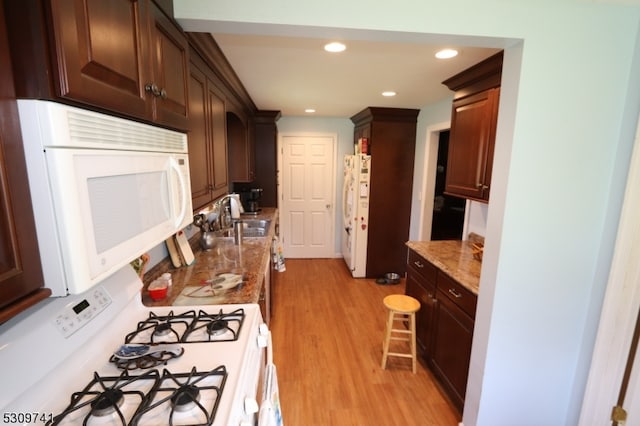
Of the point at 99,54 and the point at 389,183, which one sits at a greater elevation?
the point at 99,54

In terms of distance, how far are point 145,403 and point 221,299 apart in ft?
2.37

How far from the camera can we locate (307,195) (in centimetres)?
480

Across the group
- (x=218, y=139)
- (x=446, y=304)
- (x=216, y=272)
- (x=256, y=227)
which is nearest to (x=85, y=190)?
(x=216, y=272)

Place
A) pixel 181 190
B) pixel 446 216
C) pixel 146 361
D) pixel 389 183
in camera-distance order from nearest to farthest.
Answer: pixel 146 361 → pixel 181 190 → pixel 389 183 → pixel 446 216

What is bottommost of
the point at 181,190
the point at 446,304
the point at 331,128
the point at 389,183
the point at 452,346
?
the point at 452,346

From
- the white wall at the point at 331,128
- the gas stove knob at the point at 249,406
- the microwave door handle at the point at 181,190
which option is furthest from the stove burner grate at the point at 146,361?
the white wall at the point at 331,128

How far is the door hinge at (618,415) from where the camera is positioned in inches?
55.4

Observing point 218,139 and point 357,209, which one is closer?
point 218,139

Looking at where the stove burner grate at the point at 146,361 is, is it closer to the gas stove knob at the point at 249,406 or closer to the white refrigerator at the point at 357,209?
the gas stove knob at the point at 249,406

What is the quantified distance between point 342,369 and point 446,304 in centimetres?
99

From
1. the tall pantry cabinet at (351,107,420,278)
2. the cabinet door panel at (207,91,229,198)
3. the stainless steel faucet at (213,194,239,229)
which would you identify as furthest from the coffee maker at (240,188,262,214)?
the cabinet door panel at (207,91,229,198)

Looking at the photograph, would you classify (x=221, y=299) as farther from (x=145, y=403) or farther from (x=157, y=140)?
(x=157, y=140)

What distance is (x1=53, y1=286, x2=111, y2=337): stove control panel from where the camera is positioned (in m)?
0.85

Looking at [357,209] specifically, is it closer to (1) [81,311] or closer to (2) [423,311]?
(2) [423,311]
